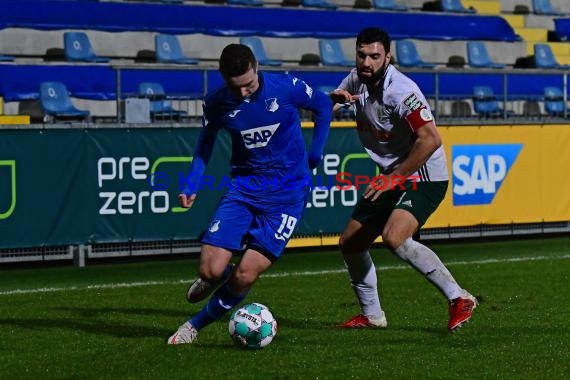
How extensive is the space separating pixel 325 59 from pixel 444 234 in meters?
7.24

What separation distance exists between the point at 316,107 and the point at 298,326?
1880mm

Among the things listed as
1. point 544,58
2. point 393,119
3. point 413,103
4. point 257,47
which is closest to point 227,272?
point 393,119

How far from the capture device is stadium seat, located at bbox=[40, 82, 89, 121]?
18.4 meters

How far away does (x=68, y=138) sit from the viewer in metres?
14.6

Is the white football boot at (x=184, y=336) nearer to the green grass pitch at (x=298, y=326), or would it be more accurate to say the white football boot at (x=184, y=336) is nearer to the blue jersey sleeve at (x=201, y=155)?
the green grass pitch at (x=298, y=326)

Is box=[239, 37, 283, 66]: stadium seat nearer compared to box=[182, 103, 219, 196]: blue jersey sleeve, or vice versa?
box=[182, 103, 219, 196]: blue jersey sleeve


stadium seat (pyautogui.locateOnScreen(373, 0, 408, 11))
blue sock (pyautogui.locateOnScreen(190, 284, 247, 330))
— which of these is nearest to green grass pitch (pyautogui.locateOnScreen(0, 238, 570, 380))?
blue sock (pyautogui.locateOnScreen(190, 284, 247, 330))

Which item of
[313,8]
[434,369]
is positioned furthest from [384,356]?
[313,8]

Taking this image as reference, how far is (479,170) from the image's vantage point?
56.2 ft

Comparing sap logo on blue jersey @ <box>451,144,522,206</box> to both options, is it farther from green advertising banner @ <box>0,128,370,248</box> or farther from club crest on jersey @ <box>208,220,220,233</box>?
club crest on jersey @ <box>208,220,220,233</box>

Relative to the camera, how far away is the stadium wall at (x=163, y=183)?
1425cm

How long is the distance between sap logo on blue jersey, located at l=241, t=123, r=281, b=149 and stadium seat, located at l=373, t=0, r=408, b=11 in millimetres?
18932

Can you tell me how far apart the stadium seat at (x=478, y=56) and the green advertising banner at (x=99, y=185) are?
1161 cm

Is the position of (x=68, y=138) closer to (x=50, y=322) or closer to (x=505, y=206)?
(x=50, y=322)
